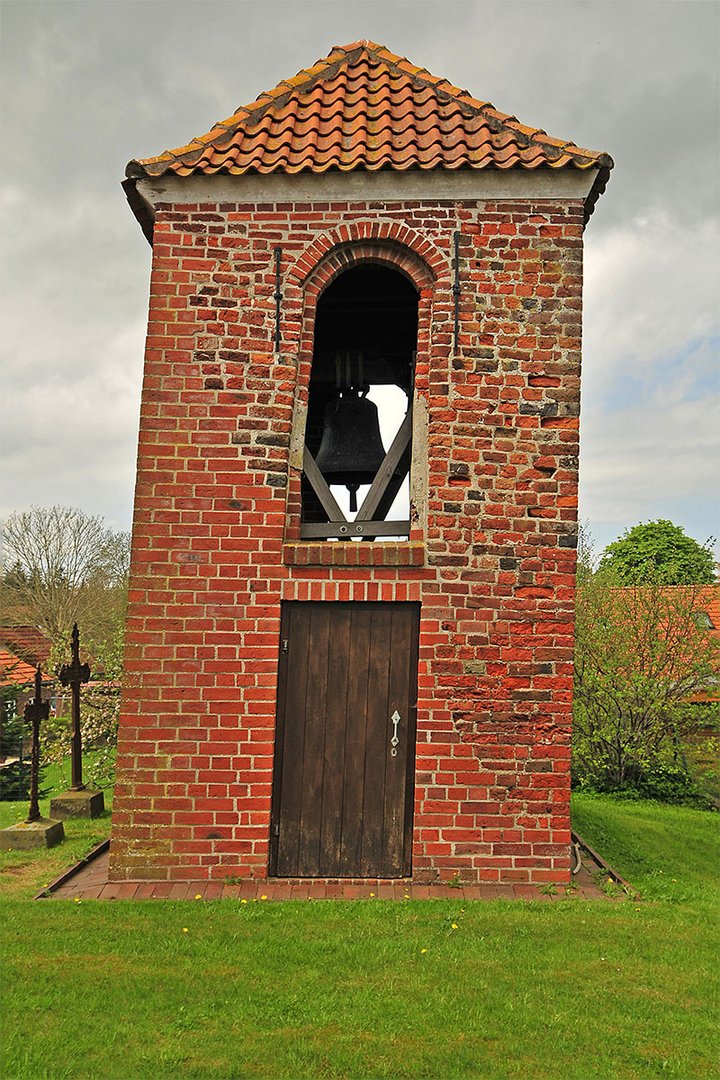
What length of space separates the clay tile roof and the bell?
1.99 meters

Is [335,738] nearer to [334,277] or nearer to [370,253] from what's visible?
[334,277]

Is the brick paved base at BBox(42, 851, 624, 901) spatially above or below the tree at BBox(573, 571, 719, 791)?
below

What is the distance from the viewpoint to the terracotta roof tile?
6.29m

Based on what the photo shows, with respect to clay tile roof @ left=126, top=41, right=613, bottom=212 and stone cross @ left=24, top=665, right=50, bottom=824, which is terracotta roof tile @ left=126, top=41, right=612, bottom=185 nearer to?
clay tile roof @ left=126, top=41, right=613, bottom=212

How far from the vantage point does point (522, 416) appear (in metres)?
6.21

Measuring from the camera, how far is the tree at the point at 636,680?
15.6 m

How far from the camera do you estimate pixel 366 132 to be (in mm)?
6664

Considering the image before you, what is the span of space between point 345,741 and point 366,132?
4.81 metres

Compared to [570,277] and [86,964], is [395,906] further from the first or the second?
[570,277]

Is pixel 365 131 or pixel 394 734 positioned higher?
pixel 365 131

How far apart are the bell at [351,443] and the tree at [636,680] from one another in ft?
31.8

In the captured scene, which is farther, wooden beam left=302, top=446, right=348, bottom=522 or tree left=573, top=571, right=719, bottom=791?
tree left=573, top=571, right=719, bottom=791

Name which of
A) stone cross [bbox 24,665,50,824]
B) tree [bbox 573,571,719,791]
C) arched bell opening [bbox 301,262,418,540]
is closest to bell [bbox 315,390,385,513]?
arched bell opening [bbox 301,262,418,540]

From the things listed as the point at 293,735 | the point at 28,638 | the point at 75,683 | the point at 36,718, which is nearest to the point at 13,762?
the point at 75,683
